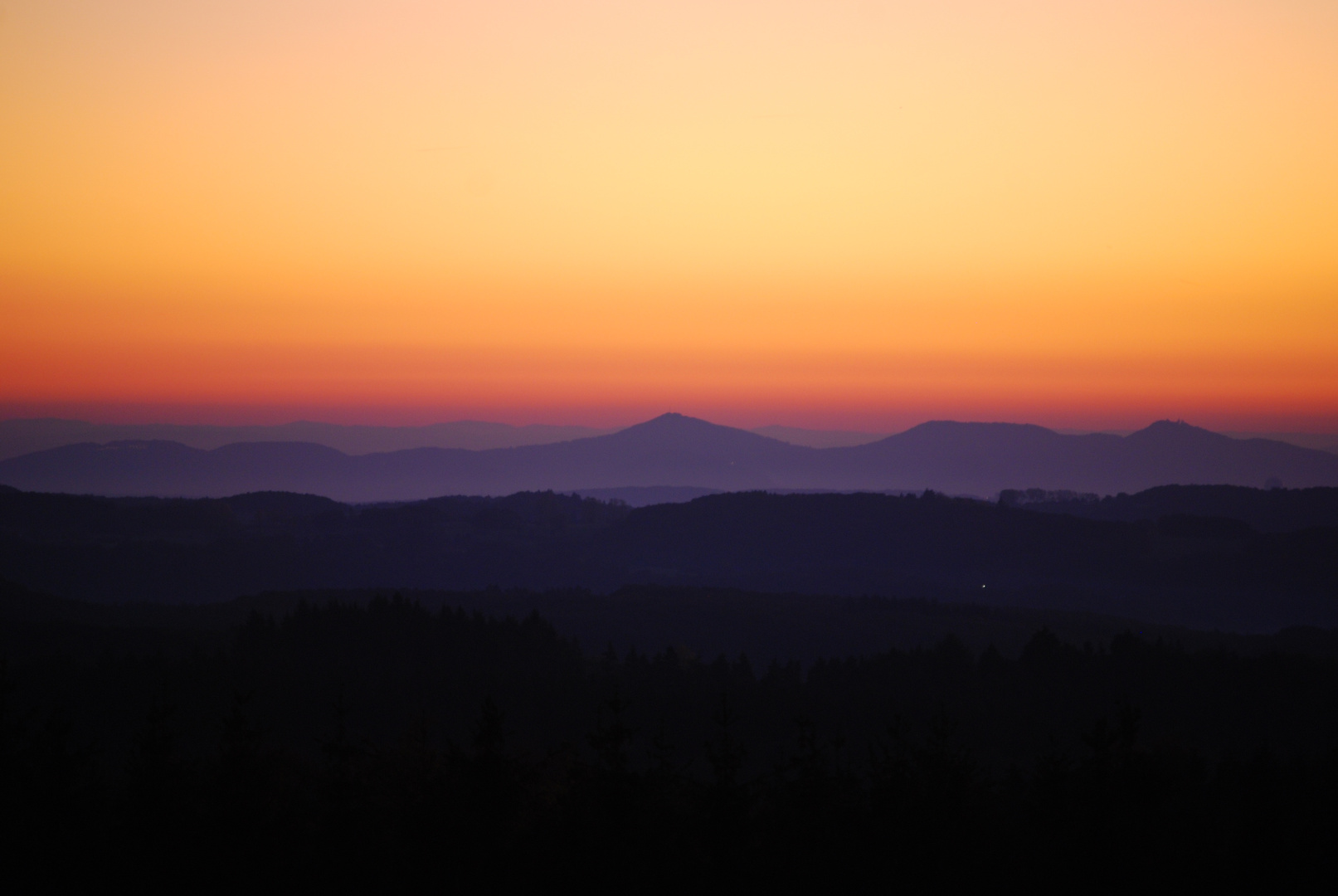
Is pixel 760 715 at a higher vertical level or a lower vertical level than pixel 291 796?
lower

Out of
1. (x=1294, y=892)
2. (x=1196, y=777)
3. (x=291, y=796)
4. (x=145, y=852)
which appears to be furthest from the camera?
(x=1196, y=777)

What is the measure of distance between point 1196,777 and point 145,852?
51337 mm

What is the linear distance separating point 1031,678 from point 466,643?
64.9 m

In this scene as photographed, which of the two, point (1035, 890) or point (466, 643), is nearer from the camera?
point (1035, 890)

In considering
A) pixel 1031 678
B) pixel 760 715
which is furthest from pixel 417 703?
pixel 1031 678

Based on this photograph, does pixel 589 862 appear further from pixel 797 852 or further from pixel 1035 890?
pixel 1035 890

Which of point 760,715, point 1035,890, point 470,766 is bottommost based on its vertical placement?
point 760,715

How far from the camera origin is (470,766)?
4316cm

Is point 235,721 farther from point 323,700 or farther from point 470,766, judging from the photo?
point 323,700

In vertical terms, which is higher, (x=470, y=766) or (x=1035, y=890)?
(x=470, y=766)

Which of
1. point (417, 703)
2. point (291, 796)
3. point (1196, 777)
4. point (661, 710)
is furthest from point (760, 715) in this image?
point (291, 796)

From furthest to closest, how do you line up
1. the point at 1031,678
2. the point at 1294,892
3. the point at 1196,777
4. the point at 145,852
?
1. the point at 1031,678
2. the point at 1196,777
3. the point at 1294,892
4. the point at 145,852

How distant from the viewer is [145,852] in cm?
3891

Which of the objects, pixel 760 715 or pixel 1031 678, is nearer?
pixel 760 715
